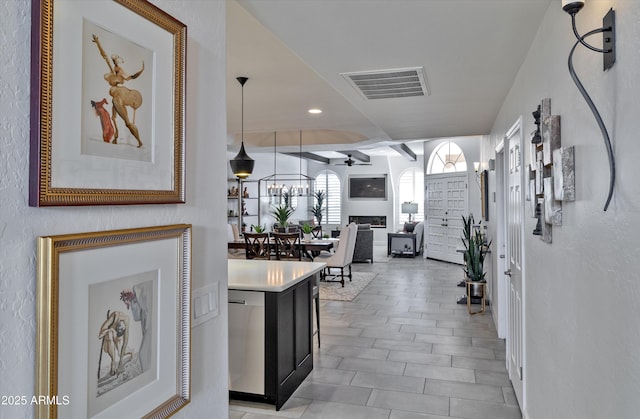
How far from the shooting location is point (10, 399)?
884 millimetres

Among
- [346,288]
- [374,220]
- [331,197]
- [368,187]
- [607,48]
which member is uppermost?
[368,187]

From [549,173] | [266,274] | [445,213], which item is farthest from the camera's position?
[445,213]

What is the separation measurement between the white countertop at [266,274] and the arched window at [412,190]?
1074 cm

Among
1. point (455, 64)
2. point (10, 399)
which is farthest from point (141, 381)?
point (455, 64)

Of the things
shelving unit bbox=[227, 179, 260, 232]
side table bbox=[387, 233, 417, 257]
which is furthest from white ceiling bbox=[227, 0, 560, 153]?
side table bbox=[387, 233, 417, 257]

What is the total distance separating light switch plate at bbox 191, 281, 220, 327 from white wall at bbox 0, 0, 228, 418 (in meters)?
0.03

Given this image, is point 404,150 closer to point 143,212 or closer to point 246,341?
point 246,341

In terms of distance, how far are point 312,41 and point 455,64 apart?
42.1 inches

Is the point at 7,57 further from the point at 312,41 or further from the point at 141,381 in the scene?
the point at 312,41

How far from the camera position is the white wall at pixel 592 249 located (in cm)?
113

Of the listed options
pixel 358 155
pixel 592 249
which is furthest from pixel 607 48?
pixel 358 155

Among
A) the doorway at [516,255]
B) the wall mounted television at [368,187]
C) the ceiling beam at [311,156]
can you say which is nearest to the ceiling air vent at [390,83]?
the doorway at [516,255]

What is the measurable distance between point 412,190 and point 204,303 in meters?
13.4

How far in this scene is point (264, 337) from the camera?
3.17 metres
